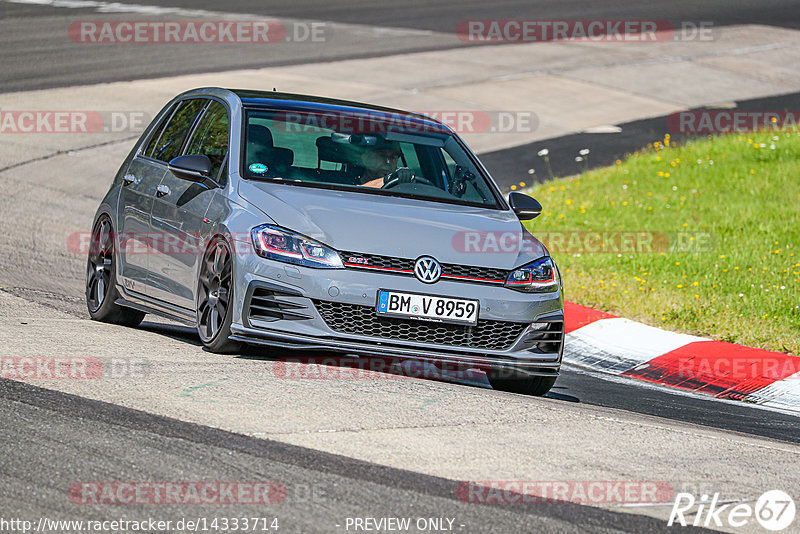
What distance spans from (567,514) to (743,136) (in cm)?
1472

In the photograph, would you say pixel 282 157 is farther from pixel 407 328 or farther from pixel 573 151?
pixel 573 151

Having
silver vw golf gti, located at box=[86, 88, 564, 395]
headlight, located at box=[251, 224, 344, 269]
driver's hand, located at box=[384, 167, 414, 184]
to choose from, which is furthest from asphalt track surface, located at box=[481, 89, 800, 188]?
headlight, located at box=[251, 224, 344, 269]

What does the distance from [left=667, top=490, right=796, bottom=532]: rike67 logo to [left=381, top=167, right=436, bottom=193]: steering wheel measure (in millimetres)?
3461

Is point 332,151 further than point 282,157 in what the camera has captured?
Yes

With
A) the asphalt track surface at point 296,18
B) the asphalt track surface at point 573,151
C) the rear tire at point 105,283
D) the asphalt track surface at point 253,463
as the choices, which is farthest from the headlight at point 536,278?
the asphalt track surface at point 296,18

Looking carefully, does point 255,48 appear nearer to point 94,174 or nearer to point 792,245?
point 94,174

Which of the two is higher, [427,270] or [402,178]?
[402,178]

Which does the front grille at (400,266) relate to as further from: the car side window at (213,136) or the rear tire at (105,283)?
the rear tire at (105,283)

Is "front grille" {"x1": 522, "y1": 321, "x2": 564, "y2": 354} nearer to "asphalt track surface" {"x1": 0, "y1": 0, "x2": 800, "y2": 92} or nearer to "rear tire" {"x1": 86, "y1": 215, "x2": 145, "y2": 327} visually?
"rear tire" {"x1": 86, "y1": 215, "x2": 145, "y2": 327}

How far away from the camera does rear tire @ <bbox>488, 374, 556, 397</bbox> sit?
26.2 ft

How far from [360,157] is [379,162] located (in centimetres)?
13

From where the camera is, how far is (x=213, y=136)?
846 cm

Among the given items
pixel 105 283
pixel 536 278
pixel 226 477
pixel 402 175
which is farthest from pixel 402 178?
pixel 226 477

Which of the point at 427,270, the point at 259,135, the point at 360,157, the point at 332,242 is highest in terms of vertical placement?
the point at 259,135
